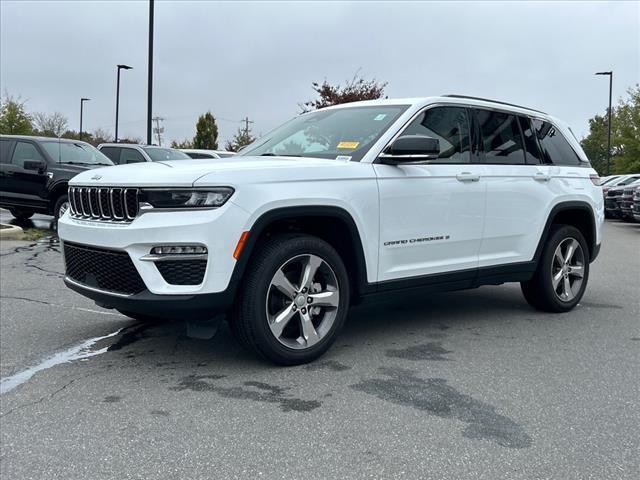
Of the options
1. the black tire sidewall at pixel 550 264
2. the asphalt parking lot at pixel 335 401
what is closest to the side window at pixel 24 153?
the asphalt parking lot at pixel 335 401

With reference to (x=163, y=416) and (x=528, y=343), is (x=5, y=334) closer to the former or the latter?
(x=163, y=416)

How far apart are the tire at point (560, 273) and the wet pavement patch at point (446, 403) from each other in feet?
7.73

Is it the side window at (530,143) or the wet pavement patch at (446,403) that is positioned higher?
the side window at (530,143)

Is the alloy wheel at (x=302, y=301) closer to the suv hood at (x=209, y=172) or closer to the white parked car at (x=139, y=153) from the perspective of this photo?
the suv hood at (x=209, y=172)

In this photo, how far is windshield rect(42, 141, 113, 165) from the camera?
42.2ft

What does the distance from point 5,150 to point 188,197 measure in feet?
36.1

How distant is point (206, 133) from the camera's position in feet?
193

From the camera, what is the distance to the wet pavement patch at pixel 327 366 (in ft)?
14.0

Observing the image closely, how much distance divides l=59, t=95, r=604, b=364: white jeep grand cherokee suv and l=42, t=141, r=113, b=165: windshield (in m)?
8.36

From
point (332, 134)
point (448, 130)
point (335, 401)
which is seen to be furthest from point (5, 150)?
point (335, 401)

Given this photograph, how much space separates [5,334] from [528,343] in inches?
158

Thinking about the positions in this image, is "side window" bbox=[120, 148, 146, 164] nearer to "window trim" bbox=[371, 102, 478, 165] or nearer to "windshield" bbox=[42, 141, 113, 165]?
"windshield" bbox=[42, 141, 113, 165]

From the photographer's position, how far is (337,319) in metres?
4.39

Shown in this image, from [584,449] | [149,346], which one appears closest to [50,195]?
[149,346]
